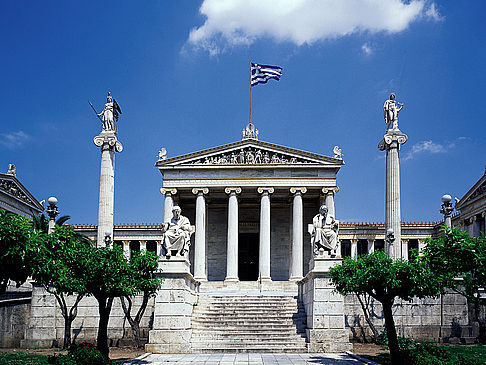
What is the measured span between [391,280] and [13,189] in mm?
44013

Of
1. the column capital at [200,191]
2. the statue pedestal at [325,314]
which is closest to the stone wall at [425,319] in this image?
the statue pedestal at [325,314]

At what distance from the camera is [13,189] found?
50875 mm

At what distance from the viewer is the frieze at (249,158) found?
4069 centimetres

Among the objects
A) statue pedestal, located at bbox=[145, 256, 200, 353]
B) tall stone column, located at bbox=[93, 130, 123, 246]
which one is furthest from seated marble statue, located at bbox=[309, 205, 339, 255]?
tall stone column, located at bbox=[93, 130, 123, 246]

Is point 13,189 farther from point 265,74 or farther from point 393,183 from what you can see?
point 393,183

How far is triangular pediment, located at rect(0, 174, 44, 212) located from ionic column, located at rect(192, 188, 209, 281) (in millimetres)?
19966

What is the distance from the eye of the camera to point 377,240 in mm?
51188

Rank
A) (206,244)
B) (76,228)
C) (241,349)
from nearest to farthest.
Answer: (241,349), (206,244), (76,228)

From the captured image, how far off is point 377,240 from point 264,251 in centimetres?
1682

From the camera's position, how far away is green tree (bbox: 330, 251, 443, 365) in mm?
16047

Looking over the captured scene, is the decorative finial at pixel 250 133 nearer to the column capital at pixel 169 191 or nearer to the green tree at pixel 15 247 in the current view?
the column capital at pixel 169 191

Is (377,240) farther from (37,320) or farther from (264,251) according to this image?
(37,320)

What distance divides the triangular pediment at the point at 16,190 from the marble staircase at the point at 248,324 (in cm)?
3063

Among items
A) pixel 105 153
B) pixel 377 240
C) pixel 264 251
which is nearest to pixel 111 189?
pixel 105 153
